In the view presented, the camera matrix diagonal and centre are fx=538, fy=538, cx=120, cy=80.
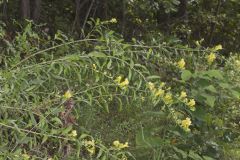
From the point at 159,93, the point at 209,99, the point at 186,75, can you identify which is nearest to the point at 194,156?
the point at 209,99

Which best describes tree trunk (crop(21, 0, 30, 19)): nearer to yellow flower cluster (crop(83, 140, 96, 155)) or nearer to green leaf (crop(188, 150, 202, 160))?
green leaf (crop(188, 150, 202, 160))

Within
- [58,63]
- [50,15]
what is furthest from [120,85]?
[50,15]

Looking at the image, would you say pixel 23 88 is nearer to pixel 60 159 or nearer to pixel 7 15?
pixel 60 159

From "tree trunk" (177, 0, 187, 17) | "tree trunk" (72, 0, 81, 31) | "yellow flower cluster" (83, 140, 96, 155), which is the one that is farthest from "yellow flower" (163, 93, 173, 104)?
"tree trunk" (177, 0, 187, 17)

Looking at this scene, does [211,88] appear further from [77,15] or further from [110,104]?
[77,15]

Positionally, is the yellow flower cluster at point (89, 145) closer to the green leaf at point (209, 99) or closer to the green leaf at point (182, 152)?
the green leaf at point (182, 152)

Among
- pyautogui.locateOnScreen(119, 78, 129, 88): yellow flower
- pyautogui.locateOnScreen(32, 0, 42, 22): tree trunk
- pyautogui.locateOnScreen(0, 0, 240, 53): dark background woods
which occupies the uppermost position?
pyautogui.locateOnScreen(119, 78, 129, 88): yellow flower

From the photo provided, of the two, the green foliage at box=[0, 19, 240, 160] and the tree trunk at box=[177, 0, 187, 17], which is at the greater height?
the green foliage at box=[0, 19, 240, 160]

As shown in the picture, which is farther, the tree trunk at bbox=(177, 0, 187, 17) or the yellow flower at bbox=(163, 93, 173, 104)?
the tree trunk at bbox=(177, 0, 187, 17)

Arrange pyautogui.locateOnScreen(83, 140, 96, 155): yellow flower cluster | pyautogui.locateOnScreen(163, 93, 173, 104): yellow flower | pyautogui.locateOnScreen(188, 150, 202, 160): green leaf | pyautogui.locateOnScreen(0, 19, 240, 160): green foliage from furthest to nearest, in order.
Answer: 1. pyautogui.locateOnScreen(188, 150, 202, 160): green leaf
2. pyautogui.locateOnScreen(163, 93, 173, 104): yellow flower
3. pyautogui.locateOnScreen(0, 19, 240, 160): green foliage
4. pyautogui.locateOnScreen(83, 140, 96, 155): yellow flower cluster

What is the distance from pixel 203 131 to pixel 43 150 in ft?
3.51

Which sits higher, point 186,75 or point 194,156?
point 186,75

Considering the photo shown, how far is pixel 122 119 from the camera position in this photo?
12.3 ft

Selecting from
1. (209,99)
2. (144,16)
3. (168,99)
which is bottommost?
(144,16)
